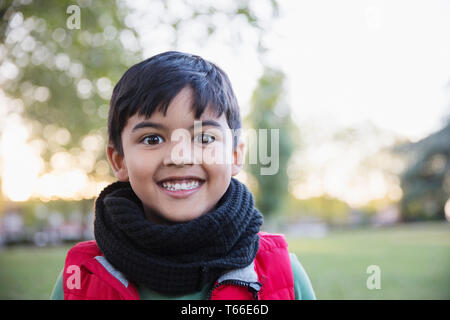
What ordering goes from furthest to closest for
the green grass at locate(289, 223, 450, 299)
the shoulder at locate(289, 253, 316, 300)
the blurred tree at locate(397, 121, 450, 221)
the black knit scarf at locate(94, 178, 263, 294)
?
the blurred tree at locate(397, 121, 450, 221) → the green grass at locate(289, 223, 450, 299) → the shoulder at locate(289, 253, 316, 300) → the black knit scarf at locate(94, 178, 263, 294)

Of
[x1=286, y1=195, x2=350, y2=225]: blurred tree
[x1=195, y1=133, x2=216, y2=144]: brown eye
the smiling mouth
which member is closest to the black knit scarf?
the smiling mouth

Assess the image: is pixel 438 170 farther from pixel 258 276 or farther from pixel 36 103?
pixel 258 276

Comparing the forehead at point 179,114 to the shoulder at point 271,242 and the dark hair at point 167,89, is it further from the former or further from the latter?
the shoulder at point 271,242

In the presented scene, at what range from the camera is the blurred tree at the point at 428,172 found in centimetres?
1889

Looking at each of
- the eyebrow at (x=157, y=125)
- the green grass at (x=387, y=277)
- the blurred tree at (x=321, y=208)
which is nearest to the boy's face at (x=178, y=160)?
the eyebrow at (x=157, y=125)

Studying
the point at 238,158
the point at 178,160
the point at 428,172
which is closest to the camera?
the point at 178,160

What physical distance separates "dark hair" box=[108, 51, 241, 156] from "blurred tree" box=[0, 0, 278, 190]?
1654 millimetres

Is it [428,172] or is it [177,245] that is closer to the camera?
[177,245]

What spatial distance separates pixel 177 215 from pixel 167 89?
46cm

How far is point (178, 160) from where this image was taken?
4.28 ft

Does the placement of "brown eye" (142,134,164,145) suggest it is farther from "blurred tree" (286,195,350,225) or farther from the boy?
"blurred tree" (286,195,350,225)

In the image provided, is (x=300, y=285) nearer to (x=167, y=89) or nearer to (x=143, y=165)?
(x=143, y=165)

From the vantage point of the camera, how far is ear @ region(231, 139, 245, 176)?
62.1 inches

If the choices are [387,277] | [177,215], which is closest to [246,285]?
[177,215]
